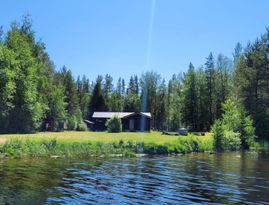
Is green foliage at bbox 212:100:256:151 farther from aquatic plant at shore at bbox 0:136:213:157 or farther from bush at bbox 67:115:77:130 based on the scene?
bush at bbox 67:115:77:130

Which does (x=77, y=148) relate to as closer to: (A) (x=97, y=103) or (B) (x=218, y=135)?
(B) (x=218, y=135)

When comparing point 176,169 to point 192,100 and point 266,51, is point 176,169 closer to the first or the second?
point 266,51

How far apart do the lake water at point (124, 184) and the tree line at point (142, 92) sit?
27.8 m

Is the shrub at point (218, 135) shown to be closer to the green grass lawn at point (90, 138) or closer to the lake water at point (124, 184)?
the green grass lawn at point (90, 138)

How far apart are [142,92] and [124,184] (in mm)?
87591

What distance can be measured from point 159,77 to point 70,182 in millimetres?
89233

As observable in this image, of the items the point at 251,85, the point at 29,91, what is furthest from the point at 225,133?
the point at 29,91

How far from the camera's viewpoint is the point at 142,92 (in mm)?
105750

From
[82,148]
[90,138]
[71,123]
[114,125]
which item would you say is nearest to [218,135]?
[90,138]

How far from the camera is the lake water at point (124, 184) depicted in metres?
14.7

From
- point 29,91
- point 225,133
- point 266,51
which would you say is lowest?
point 225,133

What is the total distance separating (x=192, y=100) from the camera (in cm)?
8519

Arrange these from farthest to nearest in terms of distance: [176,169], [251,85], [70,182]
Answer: [251,85], [176,169], [70,182]

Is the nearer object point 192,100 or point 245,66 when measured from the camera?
point 245,66
